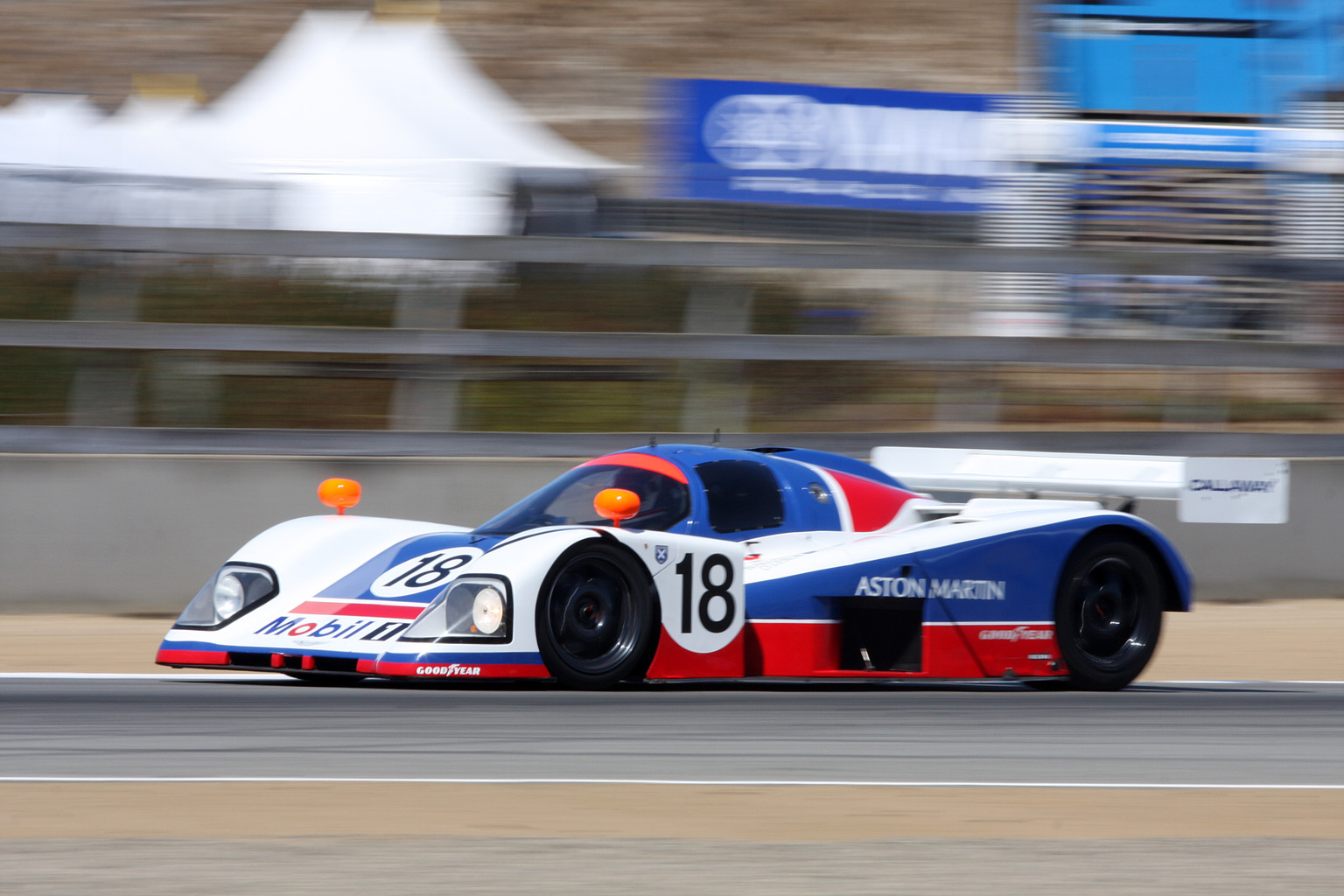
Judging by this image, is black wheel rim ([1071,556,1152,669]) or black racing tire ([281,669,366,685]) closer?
black racing tire ([281,669,366,685])

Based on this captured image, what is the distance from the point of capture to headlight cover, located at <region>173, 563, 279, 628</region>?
23.6 feet

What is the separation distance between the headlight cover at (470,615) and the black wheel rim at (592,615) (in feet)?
0.72

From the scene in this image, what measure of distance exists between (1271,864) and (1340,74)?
67.5 ft

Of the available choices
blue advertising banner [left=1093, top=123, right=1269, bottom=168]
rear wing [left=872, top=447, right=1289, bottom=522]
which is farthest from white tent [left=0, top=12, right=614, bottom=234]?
rear wing [left=872, top=447, right=1289, bottom=522]

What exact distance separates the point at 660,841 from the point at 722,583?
9.14 ft

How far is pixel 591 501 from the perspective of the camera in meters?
7.86

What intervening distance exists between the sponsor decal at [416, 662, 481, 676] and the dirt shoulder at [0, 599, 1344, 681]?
2.06m

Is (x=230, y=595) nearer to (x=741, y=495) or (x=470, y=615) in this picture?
(x=470, y=615)

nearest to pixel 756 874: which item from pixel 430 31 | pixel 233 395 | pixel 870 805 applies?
pixel 870 805

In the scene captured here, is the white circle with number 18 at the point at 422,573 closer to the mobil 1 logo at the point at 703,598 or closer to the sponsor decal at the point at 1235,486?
the mobil 1 logo at the point at 703,598

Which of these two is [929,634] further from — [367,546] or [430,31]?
[430,31]

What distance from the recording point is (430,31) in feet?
66.0

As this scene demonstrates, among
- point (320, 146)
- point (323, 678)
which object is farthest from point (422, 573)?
point (320, 146)

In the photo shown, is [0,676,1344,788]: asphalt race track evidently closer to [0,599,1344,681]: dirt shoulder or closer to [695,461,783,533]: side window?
[695,461,783,533]: side window
